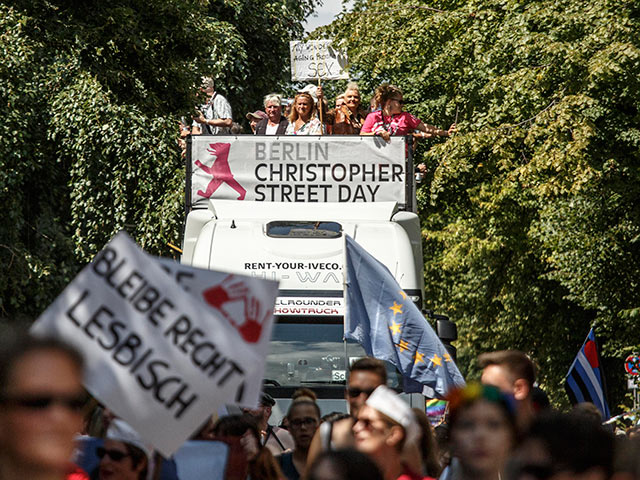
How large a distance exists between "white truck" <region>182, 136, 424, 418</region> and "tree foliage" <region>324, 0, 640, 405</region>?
189 inches

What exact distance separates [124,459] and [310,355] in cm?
669

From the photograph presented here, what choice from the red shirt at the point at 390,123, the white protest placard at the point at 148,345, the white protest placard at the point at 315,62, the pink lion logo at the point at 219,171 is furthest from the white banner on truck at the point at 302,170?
the white protest placard at the point at 148,345

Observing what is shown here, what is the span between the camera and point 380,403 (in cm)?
509

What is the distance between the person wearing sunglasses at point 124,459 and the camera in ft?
15.3

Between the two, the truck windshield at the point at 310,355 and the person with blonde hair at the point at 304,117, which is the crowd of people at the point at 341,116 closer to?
the person with blonde hair at the point at 304,117

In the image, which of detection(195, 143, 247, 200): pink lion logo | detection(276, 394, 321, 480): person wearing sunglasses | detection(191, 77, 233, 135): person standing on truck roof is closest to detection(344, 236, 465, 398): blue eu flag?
detection(276, 394, 321, 480): person wearing sunglasses

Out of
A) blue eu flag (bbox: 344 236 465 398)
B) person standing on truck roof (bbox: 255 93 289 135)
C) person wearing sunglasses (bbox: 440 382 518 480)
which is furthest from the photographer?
person standing on truck roof (bbox: 255 93 289 135)

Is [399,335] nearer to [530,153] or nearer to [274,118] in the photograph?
[274,118]

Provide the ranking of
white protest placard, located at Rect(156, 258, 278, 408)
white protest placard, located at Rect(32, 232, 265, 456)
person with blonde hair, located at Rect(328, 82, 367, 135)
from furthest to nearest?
person with blonde hair, located at Rect(328, 82, 367, 135) < white protest placard, located at Rect(156, 258, 278, 408) < white protest placard, located at Rect(32, 232, 265, 456)

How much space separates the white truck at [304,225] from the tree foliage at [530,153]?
4.81m

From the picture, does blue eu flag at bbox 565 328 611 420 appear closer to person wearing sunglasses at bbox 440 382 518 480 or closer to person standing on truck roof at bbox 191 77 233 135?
person standing on truck roof at bbox 191 77 233 135

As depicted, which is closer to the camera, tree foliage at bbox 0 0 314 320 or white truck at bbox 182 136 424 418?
white truck at bbox 182 136 424 418

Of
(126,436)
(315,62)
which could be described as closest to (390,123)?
(315,62)

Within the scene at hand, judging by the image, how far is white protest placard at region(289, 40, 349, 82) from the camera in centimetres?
1688
